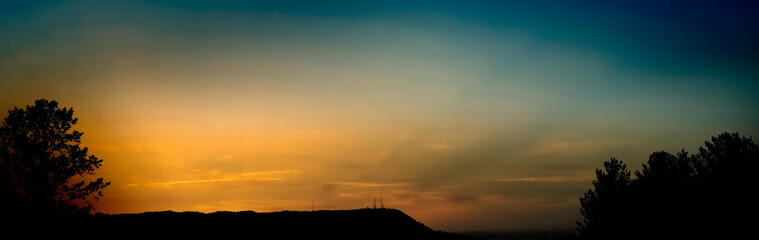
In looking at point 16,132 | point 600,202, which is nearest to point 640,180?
point 600,202

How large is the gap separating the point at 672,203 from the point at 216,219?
156 ft

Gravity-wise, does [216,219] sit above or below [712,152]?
below

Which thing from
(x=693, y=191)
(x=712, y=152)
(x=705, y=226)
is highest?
(x=712, y=152)

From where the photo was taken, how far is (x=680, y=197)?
2069 inches

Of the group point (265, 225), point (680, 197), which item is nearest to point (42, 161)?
point (265, 225)

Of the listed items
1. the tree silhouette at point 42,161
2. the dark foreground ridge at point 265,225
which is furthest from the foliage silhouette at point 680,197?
the tree silhouette at point 42,161

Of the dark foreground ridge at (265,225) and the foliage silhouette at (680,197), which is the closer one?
the dark foreground ridge at (265,225)

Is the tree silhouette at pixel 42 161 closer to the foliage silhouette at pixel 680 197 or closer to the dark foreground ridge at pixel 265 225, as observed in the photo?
the dark foreground ridge at pixel 265 225

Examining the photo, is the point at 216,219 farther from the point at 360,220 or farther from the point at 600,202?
the point at 600,202

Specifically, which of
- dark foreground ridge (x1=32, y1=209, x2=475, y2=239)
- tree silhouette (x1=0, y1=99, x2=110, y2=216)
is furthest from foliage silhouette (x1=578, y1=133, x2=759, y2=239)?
tree silhouette (x1=0, y1=99, x2=110, y2=216)

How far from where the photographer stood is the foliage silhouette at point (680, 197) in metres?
47.8

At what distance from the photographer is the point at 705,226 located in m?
47.6

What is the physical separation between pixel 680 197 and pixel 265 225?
45.2 m

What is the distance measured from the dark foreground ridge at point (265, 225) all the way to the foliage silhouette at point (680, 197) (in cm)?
1875
